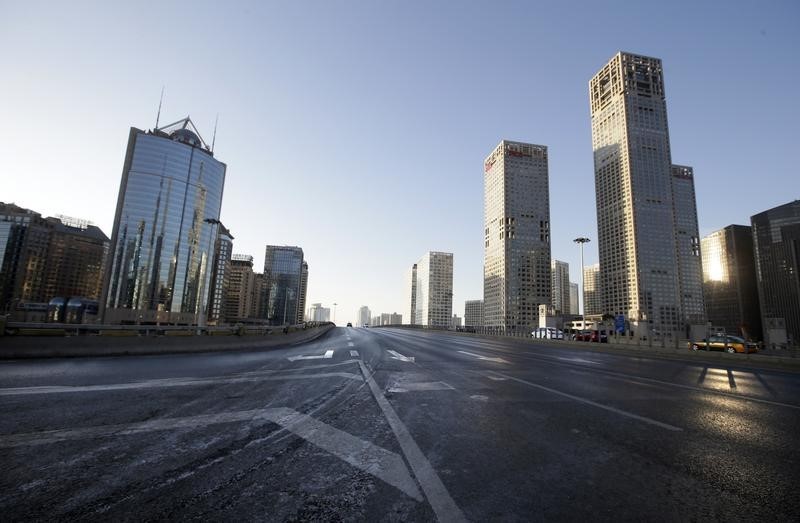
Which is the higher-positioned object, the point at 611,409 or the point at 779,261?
the point at 779,261

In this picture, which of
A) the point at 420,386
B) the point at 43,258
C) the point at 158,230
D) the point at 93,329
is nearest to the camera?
the point at 420,386

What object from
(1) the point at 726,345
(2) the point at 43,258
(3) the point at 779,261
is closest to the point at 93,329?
(1) the point at 726,345

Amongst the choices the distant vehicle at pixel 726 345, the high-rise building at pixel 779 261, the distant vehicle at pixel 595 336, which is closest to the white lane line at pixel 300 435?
the distant vehicle at pixel 726 345

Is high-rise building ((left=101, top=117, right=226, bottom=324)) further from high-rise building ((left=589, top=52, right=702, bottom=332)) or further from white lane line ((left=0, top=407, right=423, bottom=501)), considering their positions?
high-rise building ((left=589, top=52, right=702, bottom=332))

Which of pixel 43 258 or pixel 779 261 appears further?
pixel 43 258

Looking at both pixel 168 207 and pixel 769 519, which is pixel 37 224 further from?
pixel 769 519

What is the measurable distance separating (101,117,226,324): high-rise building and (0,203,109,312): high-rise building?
5656cm

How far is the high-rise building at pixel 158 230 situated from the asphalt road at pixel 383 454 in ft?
445

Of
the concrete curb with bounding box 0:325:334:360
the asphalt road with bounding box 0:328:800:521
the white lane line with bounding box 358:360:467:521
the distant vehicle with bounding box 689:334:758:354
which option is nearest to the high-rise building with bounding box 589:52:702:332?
the distant vehicle with bounding box 689:334:758:354

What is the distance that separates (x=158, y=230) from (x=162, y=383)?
152 metres

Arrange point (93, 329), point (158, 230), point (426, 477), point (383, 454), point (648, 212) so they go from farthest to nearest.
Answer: point (648, 212) < point (158, 230) < point (93, 329) < point (383, 454) < point (426, 477)

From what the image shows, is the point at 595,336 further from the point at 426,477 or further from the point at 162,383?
the point at 426,477

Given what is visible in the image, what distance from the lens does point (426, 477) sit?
9.93 ft

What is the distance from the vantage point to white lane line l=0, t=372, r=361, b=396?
6029mm
